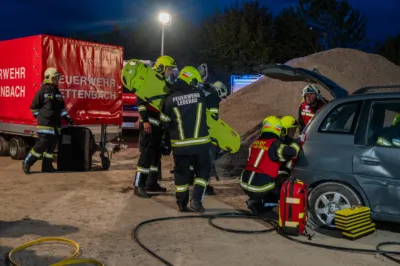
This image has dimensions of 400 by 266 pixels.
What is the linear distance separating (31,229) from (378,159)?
13.3 feet

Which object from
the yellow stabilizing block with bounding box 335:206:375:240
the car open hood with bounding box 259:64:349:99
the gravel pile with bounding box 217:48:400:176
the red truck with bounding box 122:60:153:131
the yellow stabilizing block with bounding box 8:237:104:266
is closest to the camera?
the yellow stabilizing block with bounding box 8:237:104:266

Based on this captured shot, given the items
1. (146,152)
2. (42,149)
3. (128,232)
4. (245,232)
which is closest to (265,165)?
(245,232)

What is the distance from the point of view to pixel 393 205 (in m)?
5.46

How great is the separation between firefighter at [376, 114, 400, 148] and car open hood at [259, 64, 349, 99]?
0.73 meters

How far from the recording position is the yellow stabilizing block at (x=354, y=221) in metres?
5.39

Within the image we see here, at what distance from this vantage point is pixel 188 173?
6664 mm

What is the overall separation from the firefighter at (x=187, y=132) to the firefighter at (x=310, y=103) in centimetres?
233

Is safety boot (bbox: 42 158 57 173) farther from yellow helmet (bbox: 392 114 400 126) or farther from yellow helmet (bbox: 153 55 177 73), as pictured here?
yellow helmet (bbox: 392 114 400 126)

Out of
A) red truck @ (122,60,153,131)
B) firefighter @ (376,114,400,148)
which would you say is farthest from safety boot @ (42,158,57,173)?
red truck @ (122,60,153,131)

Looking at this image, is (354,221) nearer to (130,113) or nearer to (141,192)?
(141,192)

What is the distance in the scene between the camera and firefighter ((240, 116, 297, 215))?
636 centimetres

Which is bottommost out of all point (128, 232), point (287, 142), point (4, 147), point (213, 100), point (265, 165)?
point (128, 232)

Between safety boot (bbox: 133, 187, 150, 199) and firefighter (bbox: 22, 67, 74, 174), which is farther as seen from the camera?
firefighter (bbox: 22, 67, 74, 174)

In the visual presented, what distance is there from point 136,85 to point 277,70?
2093 millimetres
